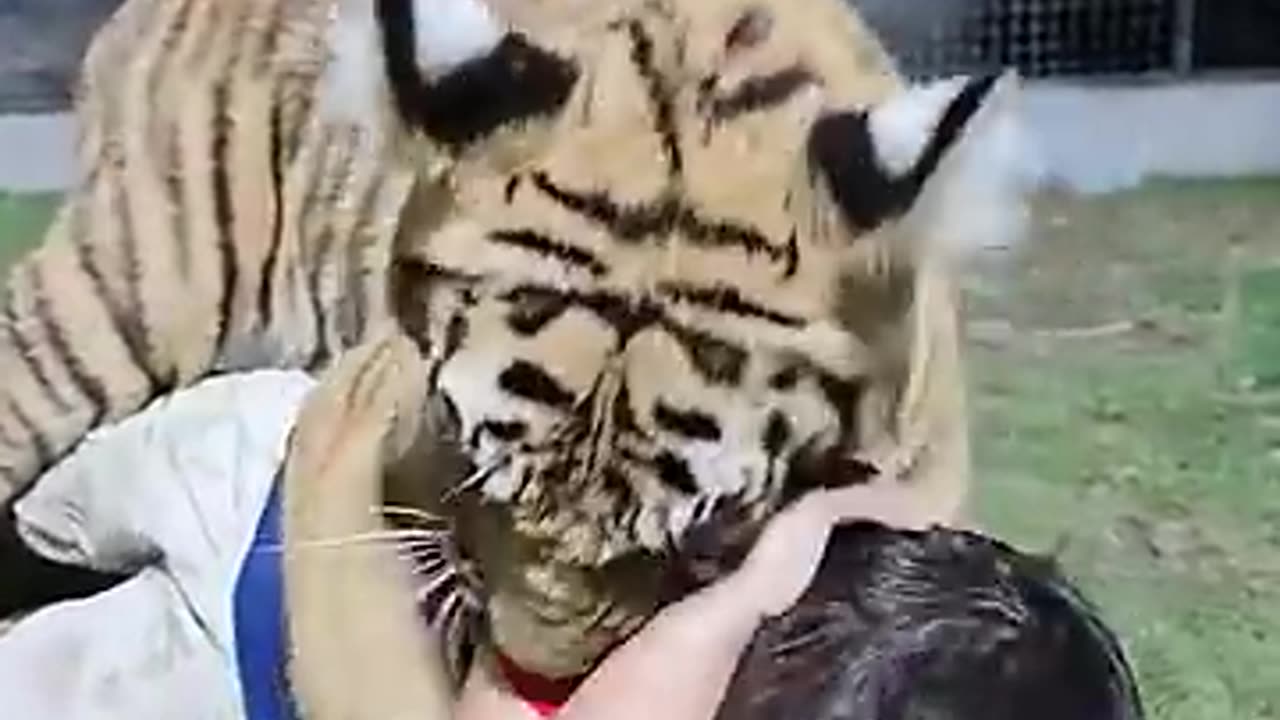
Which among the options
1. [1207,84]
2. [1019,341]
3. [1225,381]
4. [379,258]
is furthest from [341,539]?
[1207,84]

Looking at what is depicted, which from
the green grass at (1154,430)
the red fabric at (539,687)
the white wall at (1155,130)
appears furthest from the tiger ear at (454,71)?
the white wall at (1155,130)

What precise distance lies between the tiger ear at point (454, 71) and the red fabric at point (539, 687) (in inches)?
4.6

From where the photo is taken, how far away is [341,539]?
2.18ft

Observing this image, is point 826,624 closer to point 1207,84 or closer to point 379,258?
point 379,258

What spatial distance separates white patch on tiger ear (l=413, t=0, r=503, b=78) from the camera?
612 mm

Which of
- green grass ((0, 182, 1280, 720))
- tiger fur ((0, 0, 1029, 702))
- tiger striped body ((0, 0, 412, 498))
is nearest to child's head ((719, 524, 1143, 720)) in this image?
tiger fur ((0, 0, 1029, 702))

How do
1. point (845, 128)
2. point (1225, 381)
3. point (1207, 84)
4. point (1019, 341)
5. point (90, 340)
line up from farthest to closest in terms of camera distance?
point (1207, 84), point (1225, 381), point (1019, 341), point (90, 340), point (845, 128)

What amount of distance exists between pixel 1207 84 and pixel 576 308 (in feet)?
2.86

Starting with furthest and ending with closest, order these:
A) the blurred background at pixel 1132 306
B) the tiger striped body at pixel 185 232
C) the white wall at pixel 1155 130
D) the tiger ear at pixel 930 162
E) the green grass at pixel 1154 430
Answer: the white wall at pixel 1155 130
the green grass at pixel 1154 430
the blurred background at pixel 1132 306
the tiger striped body at pixel 185 232
the tiger ear at pixel 930 162

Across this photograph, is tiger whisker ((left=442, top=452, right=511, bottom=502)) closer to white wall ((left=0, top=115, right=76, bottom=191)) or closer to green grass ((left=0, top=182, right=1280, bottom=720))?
white wall ((left=0, top=115, right=76, bottom=191))

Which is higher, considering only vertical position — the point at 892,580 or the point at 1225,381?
the point at 892,580

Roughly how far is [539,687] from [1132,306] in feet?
1.98

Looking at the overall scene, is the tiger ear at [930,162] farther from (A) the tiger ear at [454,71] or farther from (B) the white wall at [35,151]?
(B) the white wall at [35,151]

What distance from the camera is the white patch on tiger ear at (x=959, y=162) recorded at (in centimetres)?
60
